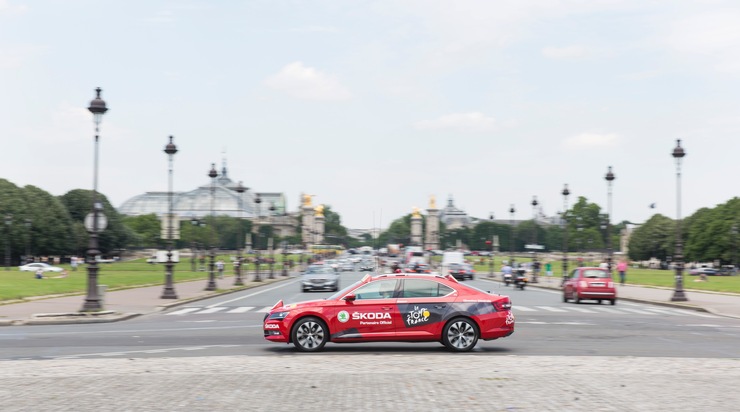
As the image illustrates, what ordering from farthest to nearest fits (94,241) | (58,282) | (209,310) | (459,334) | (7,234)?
(7,234), (58,282), (209,310), (94,241), (459,334)

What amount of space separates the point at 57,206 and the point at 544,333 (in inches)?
4371

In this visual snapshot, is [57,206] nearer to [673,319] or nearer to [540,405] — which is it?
[673,319]

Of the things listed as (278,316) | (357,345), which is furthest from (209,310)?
(278,316)

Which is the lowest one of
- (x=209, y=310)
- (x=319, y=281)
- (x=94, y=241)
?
(x=209, y=310)

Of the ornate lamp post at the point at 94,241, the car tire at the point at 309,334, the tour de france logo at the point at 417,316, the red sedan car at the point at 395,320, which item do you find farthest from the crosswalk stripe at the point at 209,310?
the tour de france logo at the point at 417,316

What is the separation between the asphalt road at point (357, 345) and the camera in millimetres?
16250

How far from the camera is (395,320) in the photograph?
636 inches

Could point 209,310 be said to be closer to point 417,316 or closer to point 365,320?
point 365,320

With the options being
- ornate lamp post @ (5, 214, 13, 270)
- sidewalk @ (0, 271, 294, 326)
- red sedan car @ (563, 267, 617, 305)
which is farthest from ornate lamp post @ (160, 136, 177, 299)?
ornate lamp post @ (5, 214, 13, 270)

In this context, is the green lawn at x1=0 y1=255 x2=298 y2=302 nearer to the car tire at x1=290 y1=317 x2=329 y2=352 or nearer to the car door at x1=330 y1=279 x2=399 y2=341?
the car tire at x1=290 y1=317 x2=329 y2=352

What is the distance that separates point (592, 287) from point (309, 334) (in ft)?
77.0

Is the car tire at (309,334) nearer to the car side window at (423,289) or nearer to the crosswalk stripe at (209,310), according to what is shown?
the car side window at (423,289)

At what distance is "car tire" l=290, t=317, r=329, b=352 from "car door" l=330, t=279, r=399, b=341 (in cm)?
20

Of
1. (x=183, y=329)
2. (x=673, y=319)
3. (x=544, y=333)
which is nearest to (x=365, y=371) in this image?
(x=544, y=333)
